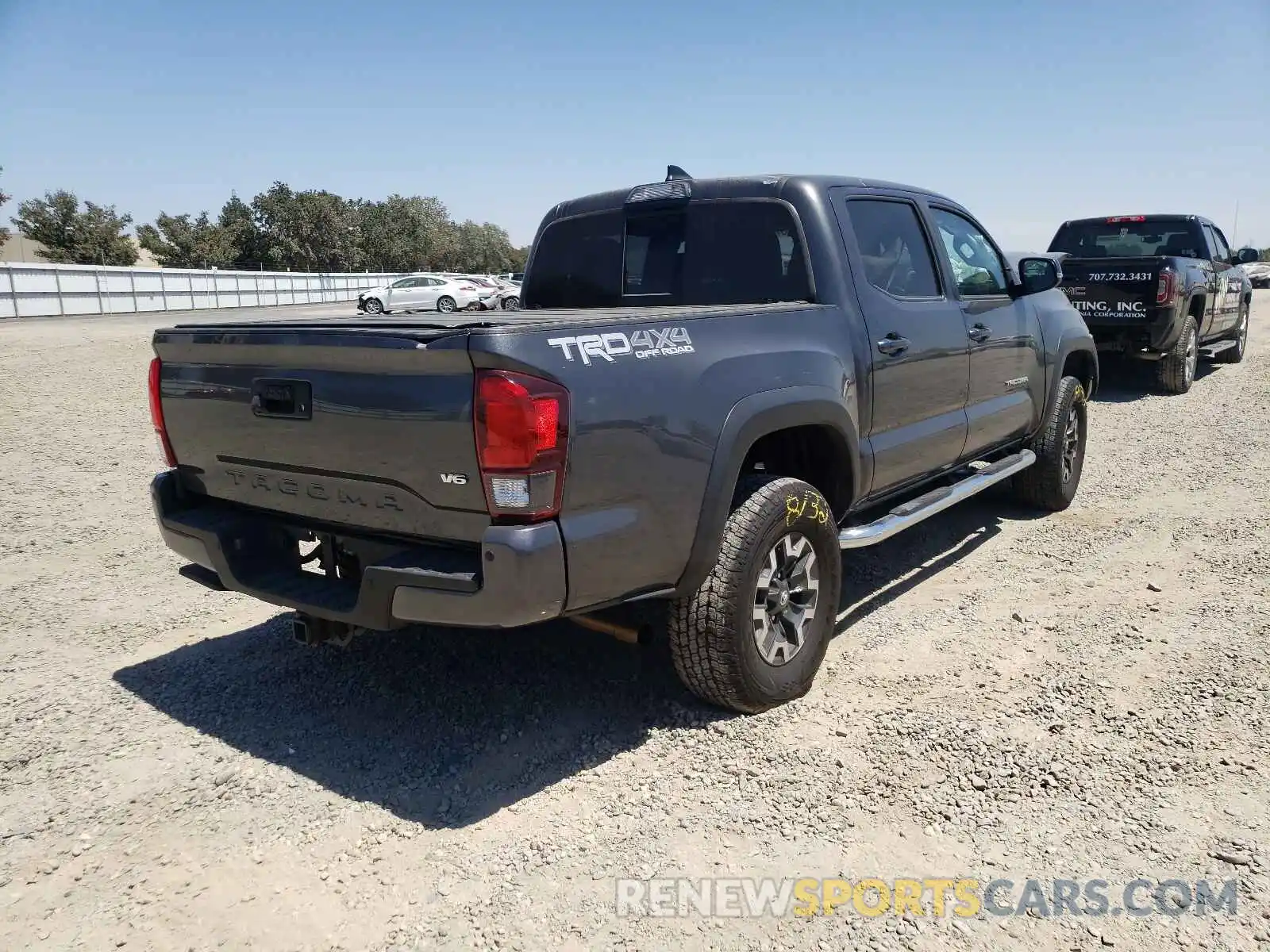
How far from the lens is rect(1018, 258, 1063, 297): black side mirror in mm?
5355

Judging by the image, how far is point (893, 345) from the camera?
408 cm

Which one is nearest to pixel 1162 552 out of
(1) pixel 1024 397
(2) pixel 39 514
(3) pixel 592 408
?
(1) pixel 1024 397

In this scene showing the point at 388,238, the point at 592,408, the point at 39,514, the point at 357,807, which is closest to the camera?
the point at 592,408

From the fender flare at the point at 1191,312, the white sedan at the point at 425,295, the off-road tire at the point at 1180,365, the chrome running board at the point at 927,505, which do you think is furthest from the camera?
the white sedan at the point at 425,295

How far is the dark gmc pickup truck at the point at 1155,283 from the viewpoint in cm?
1055

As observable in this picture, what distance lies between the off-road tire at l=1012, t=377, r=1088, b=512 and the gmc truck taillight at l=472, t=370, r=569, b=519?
14.4 ft

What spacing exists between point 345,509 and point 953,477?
3.62 metres

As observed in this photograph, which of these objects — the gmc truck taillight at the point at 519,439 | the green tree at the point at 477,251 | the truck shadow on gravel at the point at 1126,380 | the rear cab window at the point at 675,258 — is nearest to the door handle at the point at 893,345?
the rear cab window at the point at 675,258

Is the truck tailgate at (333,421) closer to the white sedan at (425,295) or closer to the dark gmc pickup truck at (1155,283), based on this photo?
the dark gmc pickup truck at (1155,283)

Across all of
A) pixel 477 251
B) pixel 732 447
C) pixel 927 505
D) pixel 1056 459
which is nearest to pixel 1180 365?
pixel 1056 459

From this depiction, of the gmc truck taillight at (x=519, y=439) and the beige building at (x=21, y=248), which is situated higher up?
the beige building at (x=21, y=248)

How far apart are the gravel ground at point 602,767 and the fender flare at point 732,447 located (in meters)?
0.73

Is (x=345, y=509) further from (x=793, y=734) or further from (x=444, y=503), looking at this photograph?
(x=793, y=734)

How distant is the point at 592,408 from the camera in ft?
8.92
